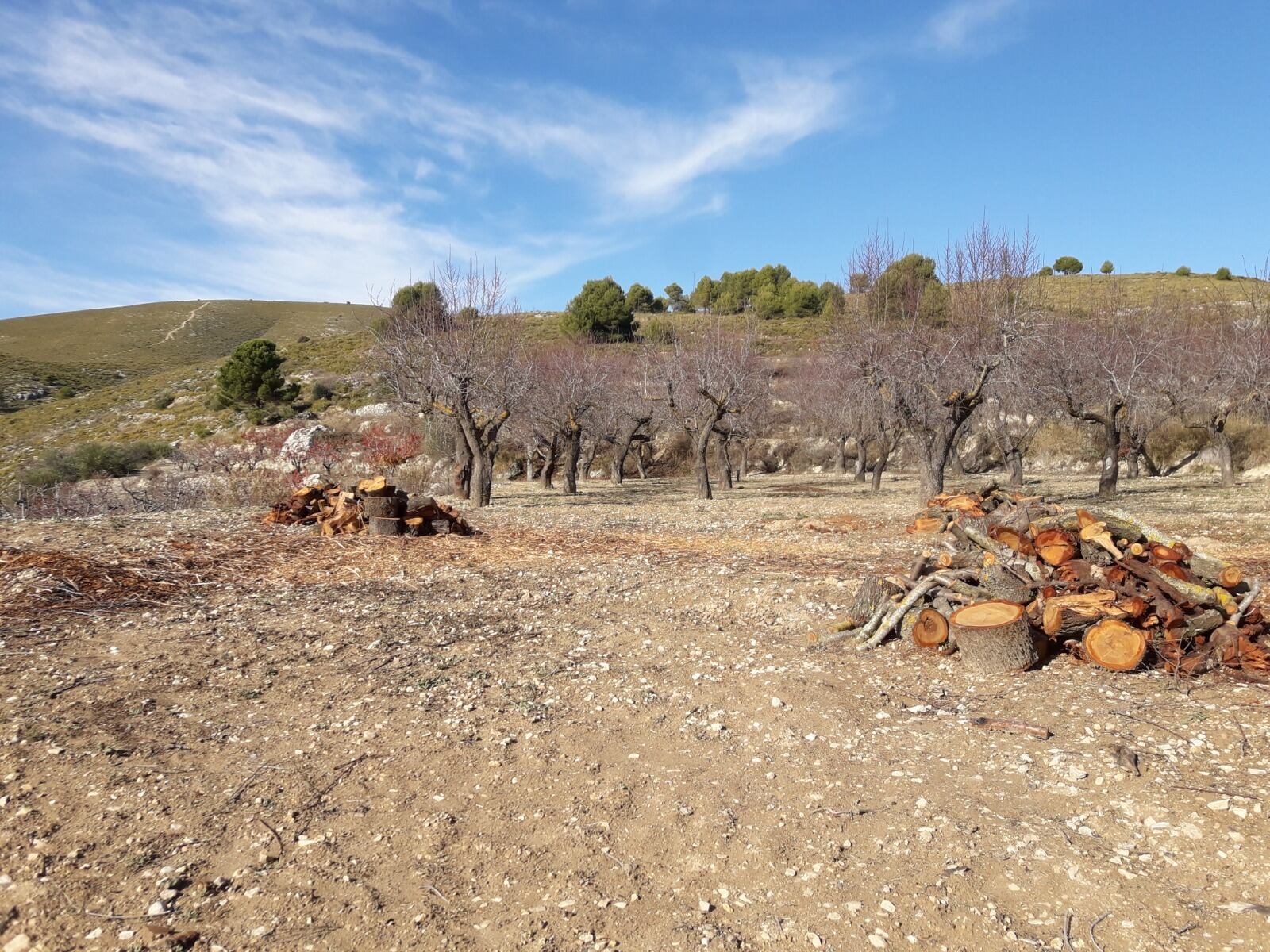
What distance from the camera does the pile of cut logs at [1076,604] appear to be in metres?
5.90

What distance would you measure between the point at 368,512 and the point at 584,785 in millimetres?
9861

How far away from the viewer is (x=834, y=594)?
337 inches

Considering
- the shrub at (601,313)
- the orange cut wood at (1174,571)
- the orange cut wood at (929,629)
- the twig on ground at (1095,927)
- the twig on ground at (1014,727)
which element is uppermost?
the shrub at (601,313)

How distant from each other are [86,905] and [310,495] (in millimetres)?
11979

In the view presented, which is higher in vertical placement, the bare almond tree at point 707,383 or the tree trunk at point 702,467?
the bare almond tree at point 707,383

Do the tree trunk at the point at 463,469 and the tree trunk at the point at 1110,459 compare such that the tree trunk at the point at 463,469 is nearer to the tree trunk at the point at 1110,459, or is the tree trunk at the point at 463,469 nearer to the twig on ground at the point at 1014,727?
the twig on ground at the point at 1014,727

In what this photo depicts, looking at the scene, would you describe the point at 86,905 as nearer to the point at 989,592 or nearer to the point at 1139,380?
the point at 989,592

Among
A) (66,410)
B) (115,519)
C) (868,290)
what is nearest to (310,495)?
(115,519)

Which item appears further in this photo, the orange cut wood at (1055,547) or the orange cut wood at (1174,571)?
the orange cut wood at (1055,547)

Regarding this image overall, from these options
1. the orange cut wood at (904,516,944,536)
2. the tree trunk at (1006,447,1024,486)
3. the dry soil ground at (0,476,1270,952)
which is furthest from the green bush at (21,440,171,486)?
the tree trunk at (1006,447,1024,486)

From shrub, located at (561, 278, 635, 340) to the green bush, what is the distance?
31700mm

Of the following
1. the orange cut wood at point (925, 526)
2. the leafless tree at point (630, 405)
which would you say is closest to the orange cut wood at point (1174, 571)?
the orange cut wood at point (925, 526)

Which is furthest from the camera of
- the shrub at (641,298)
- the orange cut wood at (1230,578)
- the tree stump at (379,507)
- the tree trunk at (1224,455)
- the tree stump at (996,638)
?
the shrub at (641,298)

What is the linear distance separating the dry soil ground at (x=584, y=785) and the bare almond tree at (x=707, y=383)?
644 inches
